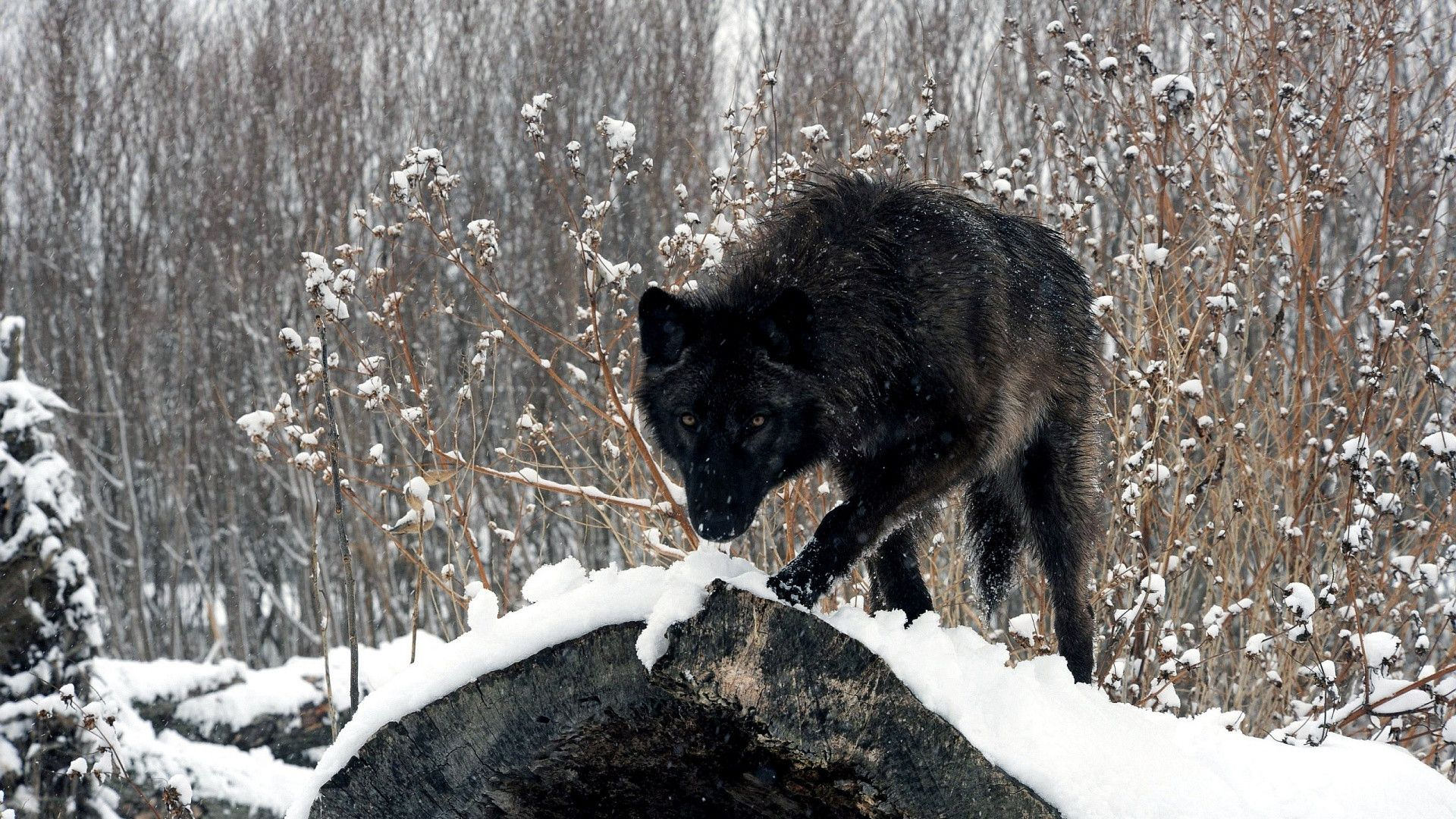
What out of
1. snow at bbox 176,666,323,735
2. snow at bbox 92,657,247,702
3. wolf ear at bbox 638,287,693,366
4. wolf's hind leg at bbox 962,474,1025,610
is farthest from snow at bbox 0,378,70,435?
wolf's hind leg at bbox 962,474,1025,610

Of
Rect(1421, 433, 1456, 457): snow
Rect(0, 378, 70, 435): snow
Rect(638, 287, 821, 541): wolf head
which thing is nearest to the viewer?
Rect(638, 287, 821, 541): wolf head

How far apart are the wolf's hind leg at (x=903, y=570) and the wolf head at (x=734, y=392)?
56 cm

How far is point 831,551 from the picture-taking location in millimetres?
3051

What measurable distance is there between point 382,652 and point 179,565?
10530 mm

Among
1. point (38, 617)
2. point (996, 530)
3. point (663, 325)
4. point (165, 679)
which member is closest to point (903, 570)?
point (996, 530)

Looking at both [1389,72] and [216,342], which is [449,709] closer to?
[1389,72]

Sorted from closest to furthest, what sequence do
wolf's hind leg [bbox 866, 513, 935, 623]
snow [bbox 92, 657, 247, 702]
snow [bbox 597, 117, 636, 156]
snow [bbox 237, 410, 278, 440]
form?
wolf's hind leg [bbox 866, 513, 935, 623], snow [bbox 237, 410, 278, 440], snow [bbox 597, 117, 636, 156], snow [bbox 92, 657, 247, 702]

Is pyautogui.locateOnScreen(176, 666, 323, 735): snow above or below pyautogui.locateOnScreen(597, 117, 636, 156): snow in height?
below

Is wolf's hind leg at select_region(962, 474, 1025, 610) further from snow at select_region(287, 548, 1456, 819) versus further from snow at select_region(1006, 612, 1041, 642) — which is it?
snow at select_region(287, 548, 1456, 819)

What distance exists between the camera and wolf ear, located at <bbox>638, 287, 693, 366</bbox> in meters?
3.19

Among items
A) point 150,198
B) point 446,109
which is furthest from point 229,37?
point 446,109

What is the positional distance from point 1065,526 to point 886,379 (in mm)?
1036

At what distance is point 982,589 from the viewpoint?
4105 mm

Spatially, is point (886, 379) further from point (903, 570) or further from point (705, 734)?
point (705, 734)
